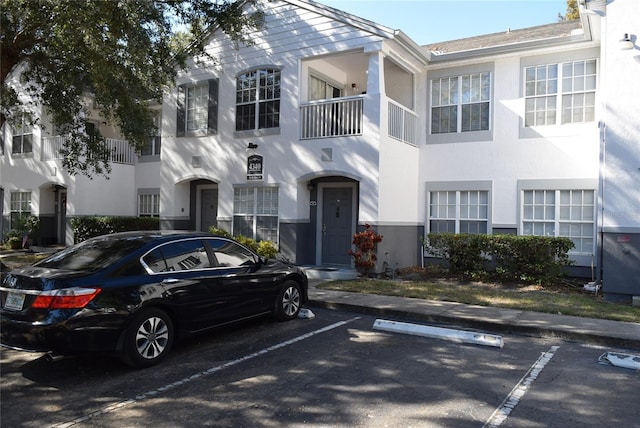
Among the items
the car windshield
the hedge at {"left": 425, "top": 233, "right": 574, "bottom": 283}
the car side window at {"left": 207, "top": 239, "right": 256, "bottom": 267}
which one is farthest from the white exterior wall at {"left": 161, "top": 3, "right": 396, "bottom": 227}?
the car windshield

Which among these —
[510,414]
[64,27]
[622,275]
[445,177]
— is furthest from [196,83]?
[510,414]

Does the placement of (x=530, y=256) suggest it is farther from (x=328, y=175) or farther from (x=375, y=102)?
(x=328, y=175)

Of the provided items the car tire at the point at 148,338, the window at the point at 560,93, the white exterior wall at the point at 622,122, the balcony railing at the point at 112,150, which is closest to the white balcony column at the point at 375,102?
the window at the point at 560,93

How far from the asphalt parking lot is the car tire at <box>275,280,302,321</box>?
2.78ft

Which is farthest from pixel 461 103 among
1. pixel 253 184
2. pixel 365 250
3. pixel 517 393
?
pixel 517 393

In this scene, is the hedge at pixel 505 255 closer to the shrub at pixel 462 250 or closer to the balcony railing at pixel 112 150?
the shrub at pixel 462 250

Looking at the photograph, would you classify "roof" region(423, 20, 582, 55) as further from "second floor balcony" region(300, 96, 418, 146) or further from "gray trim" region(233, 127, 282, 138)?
"gray trim" region(233, 127, 282, 138)

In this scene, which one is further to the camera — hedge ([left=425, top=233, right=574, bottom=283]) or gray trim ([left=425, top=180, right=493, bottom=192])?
gray trim ([left=425, top=180, right=493, bottom=192])

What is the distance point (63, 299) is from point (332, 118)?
29.4ft

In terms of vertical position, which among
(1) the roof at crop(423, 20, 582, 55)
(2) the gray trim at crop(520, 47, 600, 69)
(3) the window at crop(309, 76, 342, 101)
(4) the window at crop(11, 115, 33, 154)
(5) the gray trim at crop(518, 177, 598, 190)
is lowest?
(5) the gray trim at crop(518, 177, 598, 190)

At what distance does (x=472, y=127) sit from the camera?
1329 cm

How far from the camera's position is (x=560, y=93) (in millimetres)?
12195

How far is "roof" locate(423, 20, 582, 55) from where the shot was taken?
1373cm

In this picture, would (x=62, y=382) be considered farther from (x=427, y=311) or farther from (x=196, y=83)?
(x=196, y=83)
